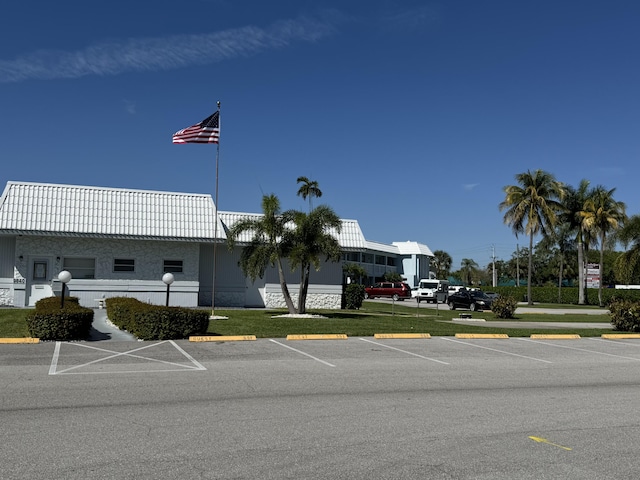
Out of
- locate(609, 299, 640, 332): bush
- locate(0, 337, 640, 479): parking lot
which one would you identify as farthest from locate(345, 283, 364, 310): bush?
locate(0, 337, 640, 479): parking lot

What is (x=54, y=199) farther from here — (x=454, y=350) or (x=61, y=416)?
(x=61, y=416)

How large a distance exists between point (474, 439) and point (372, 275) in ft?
244

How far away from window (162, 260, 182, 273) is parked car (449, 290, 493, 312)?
19466 millimetres

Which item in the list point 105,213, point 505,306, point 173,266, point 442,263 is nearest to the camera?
point 105,213

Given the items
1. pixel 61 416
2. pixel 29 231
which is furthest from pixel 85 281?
pixel 61 416

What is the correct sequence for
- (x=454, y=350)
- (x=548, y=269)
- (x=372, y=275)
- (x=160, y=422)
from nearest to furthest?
1. (x=160, y=422)
2. (x=454, y=350)
3. (x=372, y=275)
4. (x=548, y=269)

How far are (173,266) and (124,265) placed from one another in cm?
234

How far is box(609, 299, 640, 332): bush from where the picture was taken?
24.2 meters

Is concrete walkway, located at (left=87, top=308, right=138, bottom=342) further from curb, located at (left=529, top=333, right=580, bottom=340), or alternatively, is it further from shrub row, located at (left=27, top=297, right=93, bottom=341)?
curb, located at (left=529, top=333, right=580, bottom=340)

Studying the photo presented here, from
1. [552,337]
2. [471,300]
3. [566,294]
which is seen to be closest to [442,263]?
[566,294]

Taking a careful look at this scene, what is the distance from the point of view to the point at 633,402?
372 inches

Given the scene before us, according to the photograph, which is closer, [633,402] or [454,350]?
[633,402]

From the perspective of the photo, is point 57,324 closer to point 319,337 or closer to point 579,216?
point 319,337

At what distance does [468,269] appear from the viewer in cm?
13000
